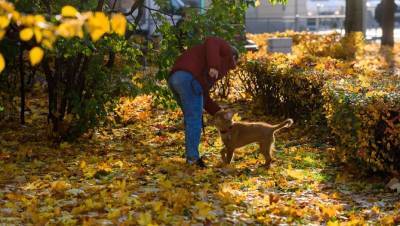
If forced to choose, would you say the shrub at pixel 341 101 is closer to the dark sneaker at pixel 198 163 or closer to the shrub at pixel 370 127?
the shrub at pixel 370 127

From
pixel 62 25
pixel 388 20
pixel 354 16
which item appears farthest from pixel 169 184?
pixel 388 20

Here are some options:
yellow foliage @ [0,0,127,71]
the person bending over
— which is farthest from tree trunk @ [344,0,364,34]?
yellow foliage @ [0,0,127,71]

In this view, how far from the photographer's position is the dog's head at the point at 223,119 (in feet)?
21.0

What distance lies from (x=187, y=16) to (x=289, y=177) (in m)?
2.48

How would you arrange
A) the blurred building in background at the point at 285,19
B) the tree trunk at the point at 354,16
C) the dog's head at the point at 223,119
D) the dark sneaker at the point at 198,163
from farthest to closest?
the blurred building in background at the point at 285,19 → the tree trunk at the point at 354,16 → the dark sneaker at the point at 198,163 → the dog's head at the point at 223,119

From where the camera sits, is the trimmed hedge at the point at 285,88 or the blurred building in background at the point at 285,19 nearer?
the trimmed hedge at the point at 285,88

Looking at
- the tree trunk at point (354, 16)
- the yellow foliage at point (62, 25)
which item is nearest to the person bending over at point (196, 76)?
the yellow foliage at point (62, 25)

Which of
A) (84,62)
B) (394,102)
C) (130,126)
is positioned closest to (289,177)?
(394,102)

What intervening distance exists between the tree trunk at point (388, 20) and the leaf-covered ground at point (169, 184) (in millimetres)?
15484

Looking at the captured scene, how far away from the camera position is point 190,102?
6316 mm

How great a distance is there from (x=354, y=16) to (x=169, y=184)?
44.7 feet

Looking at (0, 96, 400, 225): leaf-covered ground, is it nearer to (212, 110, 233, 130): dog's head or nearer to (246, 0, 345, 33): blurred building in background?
(212, 110, 233, 130): dog's head

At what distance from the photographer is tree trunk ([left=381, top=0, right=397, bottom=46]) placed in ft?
74.8

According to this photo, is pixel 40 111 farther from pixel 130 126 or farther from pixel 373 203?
pixel 373 203
